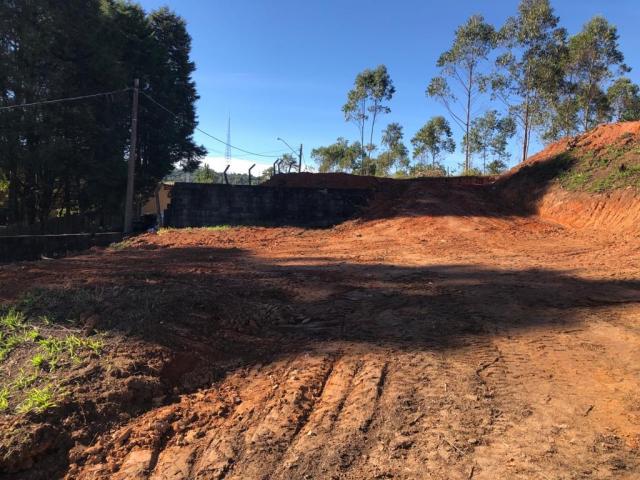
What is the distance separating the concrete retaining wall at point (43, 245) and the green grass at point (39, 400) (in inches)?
565

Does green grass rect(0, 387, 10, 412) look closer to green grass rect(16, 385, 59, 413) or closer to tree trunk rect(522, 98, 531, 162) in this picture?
green grass rect(16, 385, 59, 413)

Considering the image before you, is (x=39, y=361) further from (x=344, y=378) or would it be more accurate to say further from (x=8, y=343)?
(x=344, y=378)

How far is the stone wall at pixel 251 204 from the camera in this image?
20.2 meters

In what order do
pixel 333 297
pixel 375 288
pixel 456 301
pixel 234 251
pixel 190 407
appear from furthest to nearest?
pixel 234 251 < pixel 375 288 < pixel 333 297 < pixel 456 301 < pixel 190 407

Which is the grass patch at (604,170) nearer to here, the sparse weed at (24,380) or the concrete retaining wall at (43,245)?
the sparse weed at (24,380)

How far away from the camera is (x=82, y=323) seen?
508cm

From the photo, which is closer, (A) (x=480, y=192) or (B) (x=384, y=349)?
(B) (x=384, y=349)

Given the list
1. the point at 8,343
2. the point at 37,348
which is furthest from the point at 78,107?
the point at 37,348

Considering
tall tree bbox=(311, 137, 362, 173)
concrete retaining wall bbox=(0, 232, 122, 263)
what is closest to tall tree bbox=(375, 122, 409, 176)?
tall tree bbox=(311, 137, 362, 173)

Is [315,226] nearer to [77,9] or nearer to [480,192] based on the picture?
[480,192]

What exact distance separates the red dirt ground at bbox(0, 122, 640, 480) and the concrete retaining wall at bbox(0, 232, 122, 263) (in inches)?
326

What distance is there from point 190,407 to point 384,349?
208 cm

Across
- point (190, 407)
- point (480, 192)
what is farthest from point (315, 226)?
point (190, 407)

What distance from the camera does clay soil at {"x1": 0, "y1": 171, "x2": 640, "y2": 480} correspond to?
3077mm
